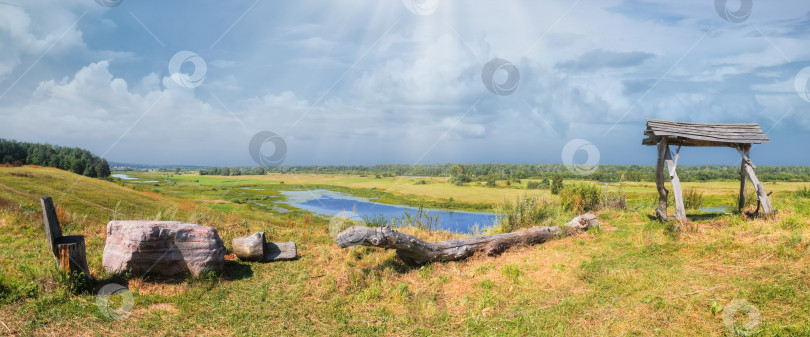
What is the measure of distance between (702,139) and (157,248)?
1495 cm

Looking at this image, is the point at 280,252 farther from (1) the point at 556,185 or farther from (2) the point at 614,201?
(1) the point at 556,185

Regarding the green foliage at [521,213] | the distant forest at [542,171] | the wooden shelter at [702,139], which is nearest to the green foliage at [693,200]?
the distant forest at [542,171]

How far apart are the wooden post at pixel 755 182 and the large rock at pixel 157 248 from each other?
50.1 feet

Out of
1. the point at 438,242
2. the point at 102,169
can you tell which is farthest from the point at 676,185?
the point at 102,169

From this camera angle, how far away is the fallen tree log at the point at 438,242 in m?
7.70

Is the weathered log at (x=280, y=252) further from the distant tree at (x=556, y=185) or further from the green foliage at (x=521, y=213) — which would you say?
the distant tree at (x=556, y=185)

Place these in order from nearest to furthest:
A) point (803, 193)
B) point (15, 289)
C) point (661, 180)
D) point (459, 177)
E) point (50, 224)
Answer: point (15, 289) < point (50, 224) < point (661, 180) < point (803, 193) < point (459, 177)

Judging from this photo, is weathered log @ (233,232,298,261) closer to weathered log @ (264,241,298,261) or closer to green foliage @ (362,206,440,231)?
weathered log @ (264,241,298,261)

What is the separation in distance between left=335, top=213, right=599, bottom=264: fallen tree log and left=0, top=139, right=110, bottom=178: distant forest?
4891 centimetres

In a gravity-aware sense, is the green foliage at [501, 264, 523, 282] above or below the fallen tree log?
below

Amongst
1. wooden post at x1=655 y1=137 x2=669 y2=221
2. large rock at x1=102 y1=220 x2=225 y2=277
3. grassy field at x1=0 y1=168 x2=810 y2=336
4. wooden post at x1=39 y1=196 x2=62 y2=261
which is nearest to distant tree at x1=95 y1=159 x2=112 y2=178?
grassy field at x1=0 y1=168 x2=810 y2=336

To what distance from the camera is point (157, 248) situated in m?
7.72

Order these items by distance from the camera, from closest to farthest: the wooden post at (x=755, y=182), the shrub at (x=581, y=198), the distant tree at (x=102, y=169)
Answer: the wooden post at (x=755, y=182) < the shrub at (x=581, y=198) < the distant tree at (x=102, y=169)

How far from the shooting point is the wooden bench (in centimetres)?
669
